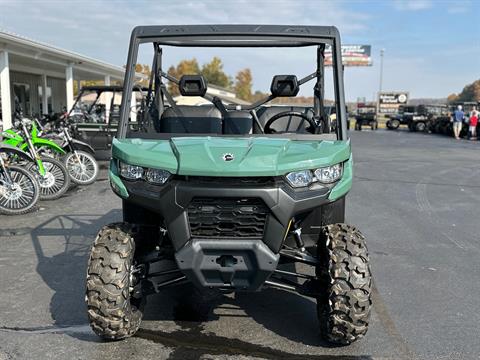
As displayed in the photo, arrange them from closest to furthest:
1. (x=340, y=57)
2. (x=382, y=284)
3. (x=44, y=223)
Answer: (x=340, y=57), (x=382, y=284), (x=44, y=223)

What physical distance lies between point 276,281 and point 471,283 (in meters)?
2.27

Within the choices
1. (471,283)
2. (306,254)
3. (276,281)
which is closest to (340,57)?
(306,254)

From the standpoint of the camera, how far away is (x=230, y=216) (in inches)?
118

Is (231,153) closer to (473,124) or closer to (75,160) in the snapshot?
(75,160)

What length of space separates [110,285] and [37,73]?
2397 cm

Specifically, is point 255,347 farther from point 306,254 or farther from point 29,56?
point 29,56

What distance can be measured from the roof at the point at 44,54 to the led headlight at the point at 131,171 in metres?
11.6

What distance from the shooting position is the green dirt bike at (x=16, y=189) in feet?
23.4

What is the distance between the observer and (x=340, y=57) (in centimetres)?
363

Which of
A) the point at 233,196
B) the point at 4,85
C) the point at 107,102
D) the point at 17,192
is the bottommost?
the point at 17,192

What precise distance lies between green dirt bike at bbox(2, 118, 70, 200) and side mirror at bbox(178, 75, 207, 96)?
16.1ft

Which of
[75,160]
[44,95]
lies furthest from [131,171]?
[44,95]

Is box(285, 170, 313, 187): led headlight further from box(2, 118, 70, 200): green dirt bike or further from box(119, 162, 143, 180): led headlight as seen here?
box(2, 118, 70, 200): green dirt bike

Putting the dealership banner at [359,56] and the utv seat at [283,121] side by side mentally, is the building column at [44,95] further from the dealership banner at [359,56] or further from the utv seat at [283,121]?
the dealership banner at [359,56]
